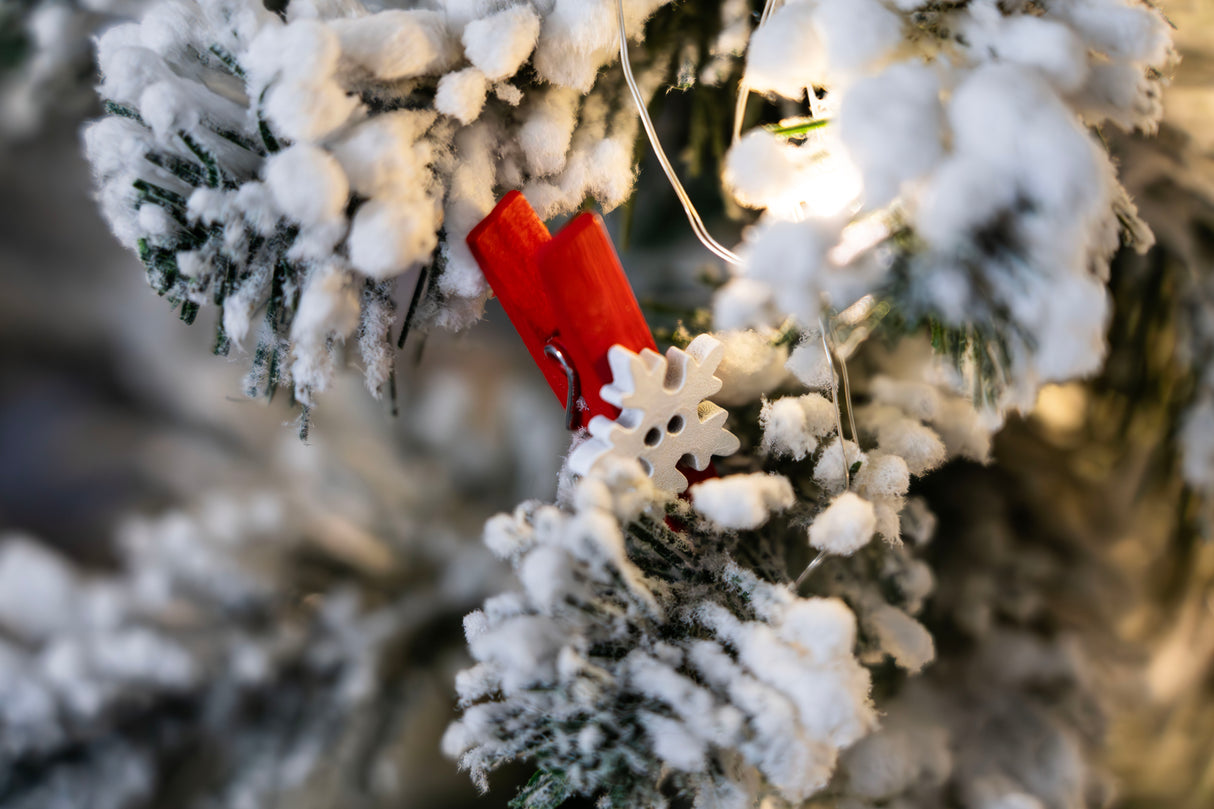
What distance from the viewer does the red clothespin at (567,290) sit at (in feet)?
1.12

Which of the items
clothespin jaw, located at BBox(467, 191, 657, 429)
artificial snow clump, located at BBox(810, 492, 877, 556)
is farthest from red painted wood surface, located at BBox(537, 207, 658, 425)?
artificial snow clump, located at BBox(810, 492, 877, 556)

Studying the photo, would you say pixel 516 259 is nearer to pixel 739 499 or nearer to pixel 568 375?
pixel 568 375

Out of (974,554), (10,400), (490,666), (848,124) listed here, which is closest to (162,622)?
(10,400)

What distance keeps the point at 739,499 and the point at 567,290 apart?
0.14 meters

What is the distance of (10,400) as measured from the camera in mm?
419

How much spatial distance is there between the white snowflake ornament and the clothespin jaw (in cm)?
1

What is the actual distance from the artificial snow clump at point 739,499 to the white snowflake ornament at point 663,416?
0.05 meters

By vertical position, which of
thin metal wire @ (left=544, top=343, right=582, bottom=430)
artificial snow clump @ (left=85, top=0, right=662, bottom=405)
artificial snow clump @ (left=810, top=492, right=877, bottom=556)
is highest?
artificial snow clump @ (left=85, top=0, right=662, bottom=405)

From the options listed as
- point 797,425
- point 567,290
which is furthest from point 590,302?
point 797,425

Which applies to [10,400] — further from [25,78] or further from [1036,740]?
[1036,740]

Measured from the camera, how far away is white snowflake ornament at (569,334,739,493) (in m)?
0.34

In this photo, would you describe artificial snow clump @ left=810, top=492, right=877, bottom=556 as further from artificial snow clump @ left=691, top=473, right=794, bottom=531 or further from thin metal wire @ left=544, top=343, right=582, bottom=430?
thin metal wire @ left=544, top=343, right=582, bottom=430

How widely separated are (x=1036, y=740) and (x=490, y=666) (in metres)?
0.49

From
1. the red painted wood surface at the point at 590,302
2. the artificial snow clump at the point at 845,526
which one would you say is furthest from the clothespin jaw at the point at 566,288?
the artificial snow clump at the point at 845,526
